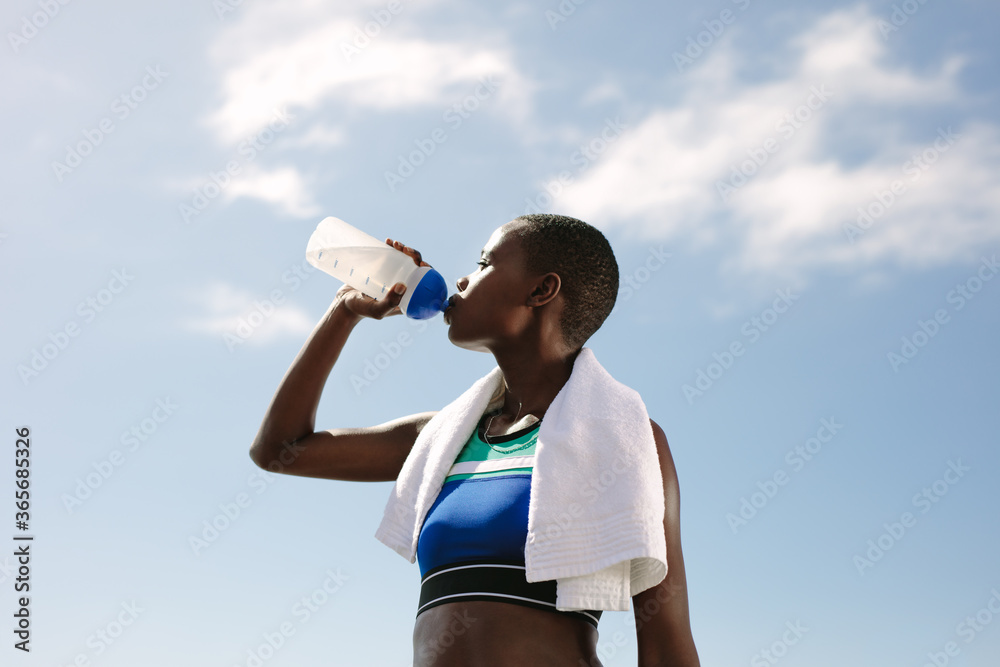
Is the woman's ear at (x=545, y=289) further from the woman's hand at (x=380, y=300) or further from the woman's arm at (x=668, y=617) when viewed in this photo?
the woman's arm at (x=668, y=617)

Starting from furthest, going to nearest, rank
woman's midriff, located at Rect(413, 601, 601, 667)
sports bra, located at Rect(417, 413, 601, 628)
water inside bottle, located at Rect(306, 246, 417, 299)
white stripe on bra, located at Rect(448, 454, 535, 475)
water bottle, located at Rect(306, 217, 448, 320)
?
water inside bottle, located at Rect(306, 246, 417, 299) < water bottle, located at Rect(306, 217, 448, 320) < white stripe on bra, located at Rect(448, 454, 535, 475) < sports bra, located at Rect(417, 413, 601, 628) < woman's midriff, located at Rect(413, 601, 601, 667)

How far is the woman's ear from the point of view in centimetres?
341

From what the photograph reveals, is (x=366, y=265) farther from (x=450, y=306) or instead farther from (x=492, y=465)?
(x=492, y=465)

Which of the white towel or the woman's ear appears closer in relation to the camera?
the white towel

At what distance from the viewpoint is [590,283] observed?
3514 millimetres

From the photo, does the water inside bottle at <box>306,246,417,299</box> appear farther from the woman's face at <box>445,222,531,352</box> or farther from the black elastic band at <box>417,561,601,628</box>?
the black elastic band at <box>417,561,601,628</box>

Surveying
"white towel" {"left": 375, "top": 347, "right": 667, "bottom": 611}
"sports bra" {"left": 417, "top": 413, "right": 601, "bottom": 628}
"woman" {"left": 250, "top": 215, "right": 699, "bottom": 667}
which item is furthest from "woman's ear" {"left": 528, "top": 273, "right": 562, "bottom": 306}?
"sports bra" {"left": 417, "top": 413, "right": 601, "bottom": 628}

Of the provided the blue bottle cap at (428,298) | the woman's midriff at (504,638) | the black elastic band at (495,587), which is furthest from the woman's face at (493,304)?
the woman's midriff at (504,638)

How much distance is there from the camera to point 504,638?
268 cm

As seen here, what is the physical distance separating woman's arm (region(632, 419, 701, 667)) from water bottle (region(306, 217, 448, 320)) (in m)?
1.31

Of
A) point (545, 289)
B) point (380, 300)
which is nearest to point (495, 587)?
point (545, 289)

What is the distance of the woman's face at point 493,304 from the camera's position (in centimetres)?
336

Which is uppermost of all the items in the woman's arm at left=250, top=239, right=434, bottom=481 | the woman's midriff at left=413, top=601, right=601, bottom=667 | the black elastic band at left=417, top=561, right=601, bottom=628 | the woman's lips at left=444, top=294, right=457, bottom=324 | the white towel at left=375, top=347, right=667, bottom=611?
the woman's lips at left=444, top=294, right=457, bottom=324

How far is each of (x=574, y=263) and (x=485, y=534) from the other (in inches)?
47.0
